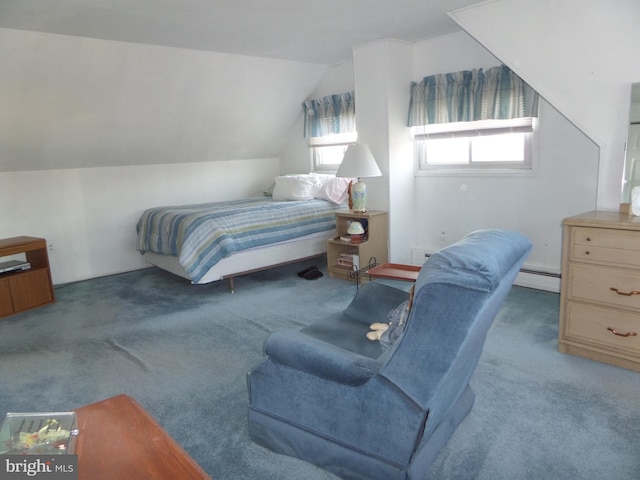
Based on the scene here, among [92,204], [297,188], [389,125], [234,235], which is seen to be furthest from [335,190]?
[92,204]

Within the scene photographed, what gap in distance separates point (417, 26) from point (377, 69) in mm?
555

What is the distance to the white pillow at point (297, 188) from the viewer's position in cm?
500

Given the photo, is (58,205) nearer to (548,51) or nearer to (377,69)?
(377,69)

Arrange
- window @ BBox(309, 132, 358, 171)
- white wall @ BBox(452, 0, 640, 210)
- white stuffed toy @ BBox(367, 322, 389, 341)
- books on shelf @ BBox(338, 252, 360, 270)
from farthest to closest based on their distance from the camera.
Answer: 1. window @ BBox(309, 132, 358, 171)
2. books on shelf @ BBox(338, 252, 360, 270)
3. white wall @ BBox(452, 0, 640, 210)
4. white stuffed toy @ BBox(367, 322, 389, 341)

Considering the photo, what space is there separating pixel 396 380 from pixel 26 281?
365cm

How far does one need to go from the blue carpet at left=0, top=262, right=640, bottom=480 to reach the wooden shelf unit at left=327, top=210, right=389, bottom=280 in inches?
8.9

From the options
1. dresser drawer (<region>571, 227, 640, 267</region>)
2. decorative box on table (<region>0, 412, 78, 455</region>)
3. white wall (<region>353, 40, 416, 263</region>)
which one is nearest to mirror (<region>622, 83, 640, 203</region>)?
dresser drawer (<region>571, 227, 640, 267</region>)

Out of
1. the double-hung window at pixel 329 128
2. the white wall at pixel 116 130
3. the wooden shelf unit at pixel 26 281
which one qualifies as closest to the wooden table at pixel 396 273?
the double-hung window at pixel 329 128

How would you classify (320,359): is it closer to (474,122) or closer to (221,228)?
(221,228)

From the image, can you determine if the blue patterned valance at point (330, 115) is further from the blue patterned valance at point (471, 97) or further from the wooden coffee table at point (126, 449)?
the wooden coffee table at point (126, 449)

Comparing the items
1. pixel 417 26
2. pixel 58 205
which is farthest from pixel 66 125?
pixel 417 26

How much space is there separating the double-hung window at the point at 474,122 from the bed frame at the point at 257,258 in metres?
1.30

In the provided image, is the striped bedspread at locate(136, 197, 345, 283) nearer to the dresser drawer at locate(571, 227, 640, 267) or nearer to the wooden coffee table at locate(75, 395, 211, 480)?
the wooden coffee table at locate(75, 395, 211, 480)

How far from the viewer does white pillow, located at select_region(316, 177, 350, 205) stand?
497cm
